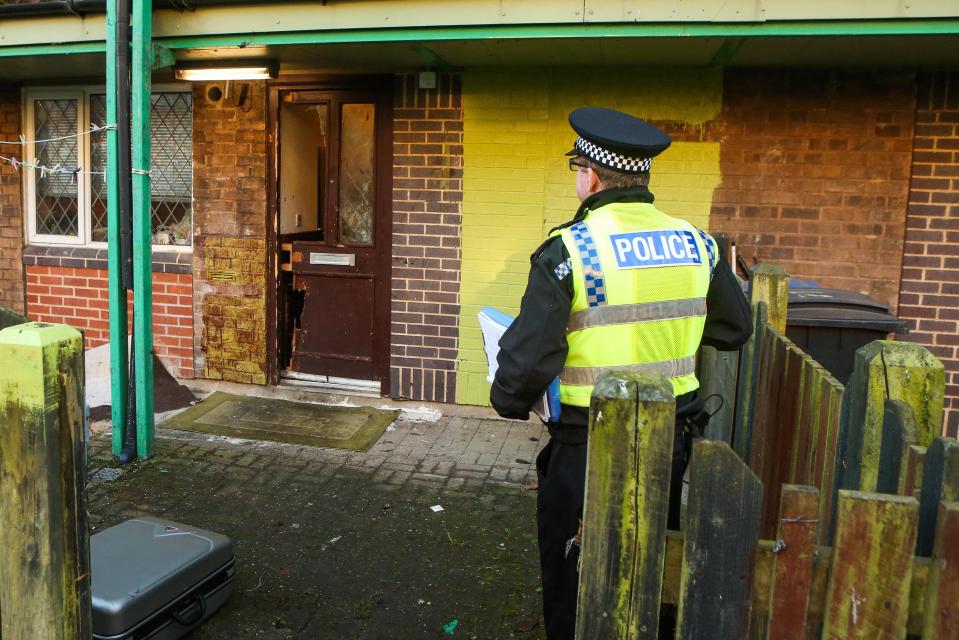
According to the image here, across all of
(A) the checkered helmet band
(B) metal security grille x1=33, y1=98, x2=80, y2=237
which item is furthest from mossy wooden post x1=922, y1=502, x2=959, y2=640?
(B) metal security grille x1=33, y1=98, x2=80, y2=237

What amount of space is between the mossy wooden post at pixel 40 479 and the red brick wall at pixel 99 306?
5120 millimetres

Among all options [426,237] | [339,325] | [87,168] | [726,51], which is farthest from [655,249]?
[87,168]

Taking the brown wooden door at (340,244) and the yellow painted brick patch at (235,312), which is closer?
the brown wooden door at (340,244)

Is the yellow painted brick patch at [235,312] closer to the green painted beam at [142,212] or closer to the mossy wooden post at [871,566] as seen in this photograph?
the green painted beam at [142,212]

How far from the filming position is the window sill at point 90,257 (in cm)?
700

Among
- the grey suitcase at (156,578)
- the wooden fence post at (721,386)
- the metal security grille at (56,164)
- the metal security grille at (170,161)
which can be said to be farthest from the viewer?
the metal security grille at (56,164)

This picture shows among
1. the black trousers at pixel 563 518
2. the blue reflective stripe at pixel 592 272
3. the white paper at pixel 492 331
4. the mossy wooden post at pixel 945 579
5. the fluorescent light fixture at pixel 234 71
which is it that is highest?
the fluorescent light fixture at pixel 234 71

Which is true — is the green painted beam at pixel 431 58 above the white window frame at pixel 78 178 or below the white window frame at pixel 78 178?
above

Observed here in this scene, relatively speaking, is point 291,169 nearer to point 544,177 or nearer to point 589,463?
point 544,177

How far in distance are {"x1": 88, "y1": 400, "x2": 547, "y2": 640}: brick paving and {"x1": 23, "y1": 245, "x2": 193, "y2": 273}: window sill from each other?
1.72m

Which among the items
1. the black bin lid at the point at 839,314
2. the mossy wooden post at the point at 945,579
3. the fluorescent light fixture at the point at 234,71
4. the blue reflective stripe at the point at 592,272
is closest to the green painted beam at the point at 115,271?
the fluorescent light fixture at the point at 234,71

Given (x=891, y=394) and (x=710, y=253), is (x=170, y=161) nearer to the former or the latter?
(x=710, y=253)

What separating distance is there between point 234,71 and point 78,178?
2.36 metres

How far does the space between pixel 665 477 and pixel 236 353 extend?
5.81m
